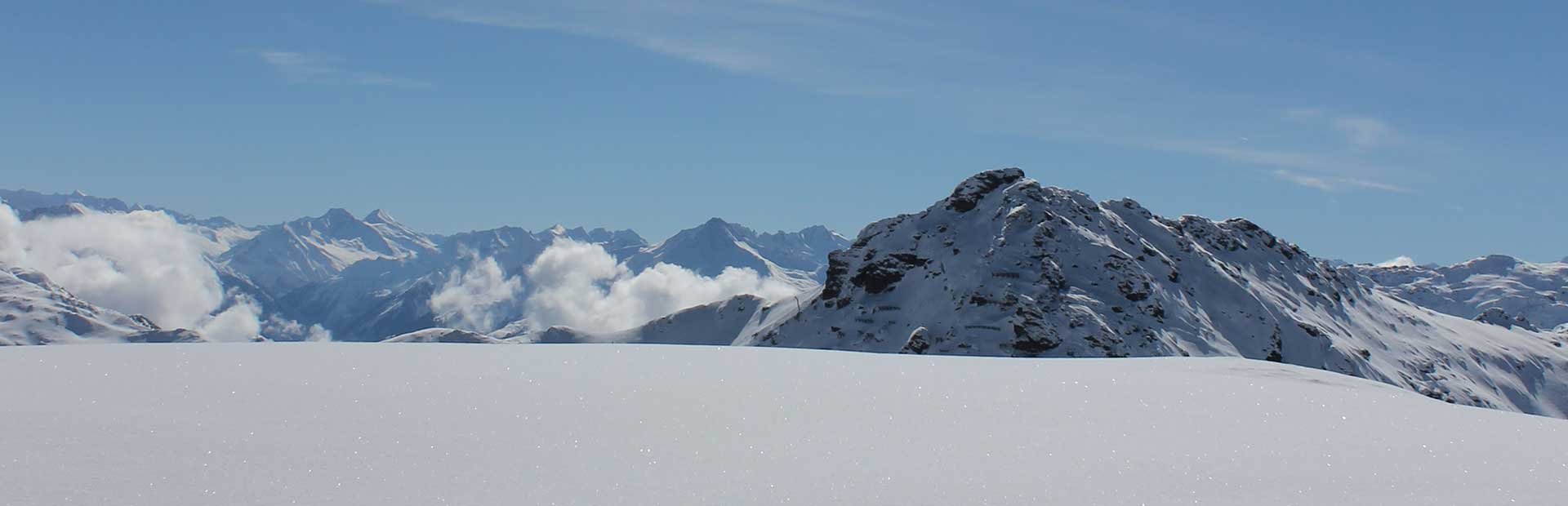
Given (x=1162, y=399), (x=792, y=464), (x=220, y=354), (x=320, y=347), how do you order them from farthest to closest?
(x=320, y=347) < (x=220, y=354) < (x=1162, y=399) < (x=792, y=464)

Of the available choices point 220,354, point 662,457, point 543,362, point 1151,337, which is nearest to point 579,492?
point 662,457

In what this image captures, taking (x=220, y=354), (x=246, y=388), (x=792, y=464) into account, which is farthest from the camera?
(x=220, y=354)

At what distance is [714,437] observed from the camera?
36.1ft

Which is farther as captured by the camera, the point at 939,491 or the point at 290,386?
the point at 290,386

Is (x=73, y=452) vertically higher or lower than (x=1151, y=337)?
higher

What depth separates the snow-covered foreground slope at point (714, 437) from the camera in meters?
8.80

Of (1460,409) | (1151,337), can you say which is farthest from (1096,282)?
(1460,409)

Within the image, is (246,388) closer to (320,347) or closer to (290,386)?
(290,386)

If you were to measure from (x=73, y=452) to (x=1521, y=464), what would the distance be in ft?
45.5

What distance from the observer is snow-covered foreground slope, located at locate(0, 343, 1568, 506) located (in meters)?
8.80

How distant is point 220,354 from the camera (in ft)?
55.8

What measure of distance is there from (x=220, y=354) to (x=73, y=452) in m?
8.42

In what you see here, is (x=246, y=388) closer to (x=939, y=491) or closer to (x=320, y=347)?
(x=320, y=347)

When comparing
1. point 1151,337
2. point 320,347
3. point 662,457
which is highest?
point 662,457
